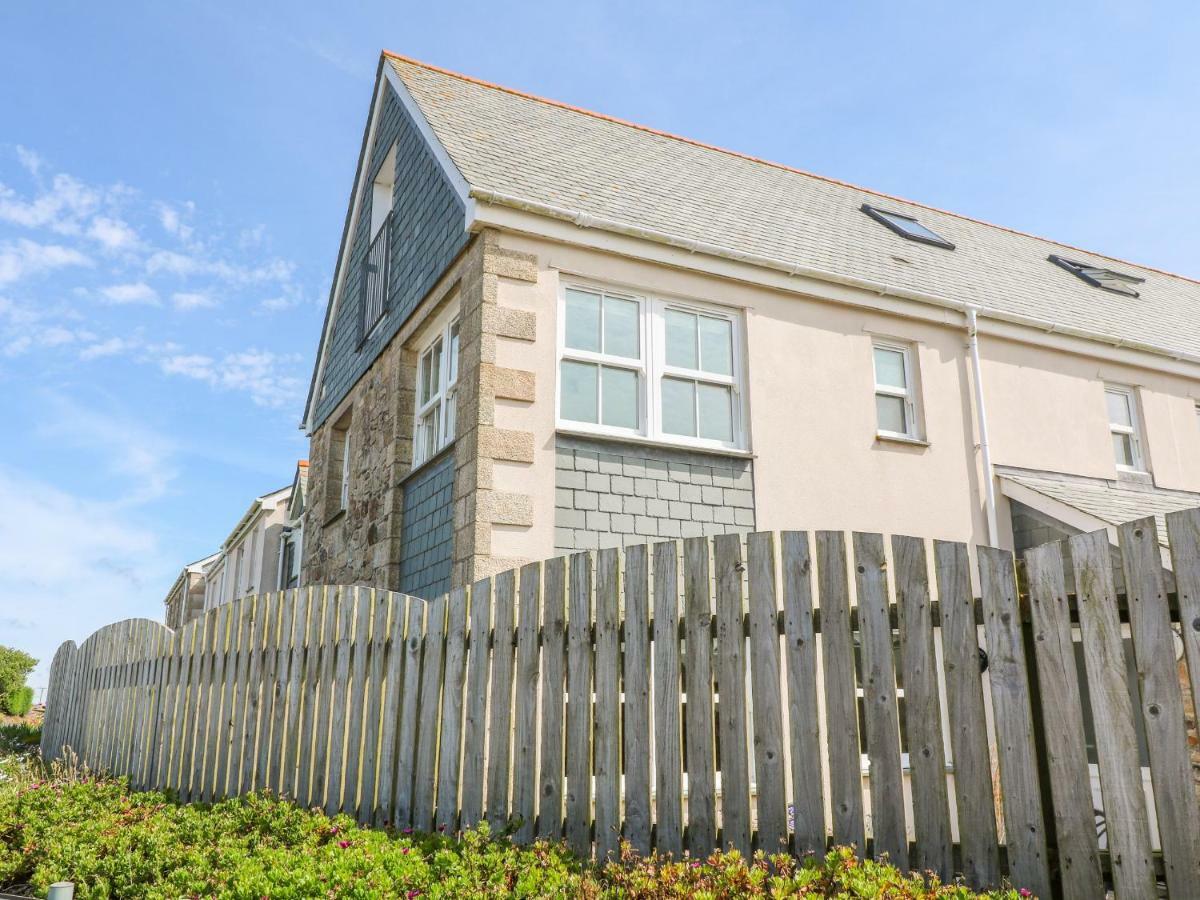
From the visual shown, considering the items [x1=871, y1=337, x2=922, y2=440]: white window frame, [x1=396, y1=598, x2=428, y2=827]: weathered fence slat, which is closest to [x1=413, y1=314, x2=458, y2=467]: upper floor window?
[x1=396, y1=598, x2=428, y2=827]: weathered fence slat

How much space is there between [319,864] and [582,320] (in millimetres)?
6139

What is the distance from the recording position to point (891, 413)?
11.2 metres

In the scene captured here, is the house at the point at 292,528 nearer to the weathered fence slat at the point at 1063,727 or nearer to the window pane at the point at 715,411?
the window pane at the point at 715,411

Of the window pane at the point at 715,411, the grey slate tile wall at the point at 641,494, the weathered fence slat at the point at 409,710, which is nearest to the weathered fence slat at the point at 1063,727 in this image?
the weathered fence slat at the point at 409,710

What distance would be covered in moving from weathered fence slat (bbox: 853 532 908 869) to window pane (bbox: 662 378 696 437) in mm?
5398

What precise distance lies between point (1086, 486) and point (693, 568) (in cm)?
874

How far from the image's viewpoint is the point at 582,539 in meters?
9.06

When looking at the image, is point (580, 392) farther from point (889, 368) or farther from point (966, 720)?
point (966, 720)

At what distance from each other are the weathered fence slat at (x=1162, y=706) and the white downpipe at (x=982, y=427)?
7289 mm

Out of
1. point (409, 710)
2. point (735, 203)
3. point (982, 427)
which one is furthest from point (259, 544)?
point (409, 710)

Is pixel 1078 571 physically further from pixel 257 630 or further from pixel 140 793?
pixel 140 793

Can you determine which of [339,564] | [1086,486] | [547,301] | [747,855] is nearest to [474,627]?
[747,855]

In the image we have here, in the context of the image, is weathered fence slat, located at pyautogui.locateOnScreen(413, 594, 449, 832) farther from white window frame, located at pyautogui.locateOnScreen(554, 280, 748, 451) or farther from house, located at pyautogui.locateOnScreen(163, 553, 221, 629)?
house, located at pyautogui.locateOnScreen(163, 553, 221, 629)

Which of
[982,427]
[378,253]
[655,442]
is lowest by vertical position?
[655,442]
